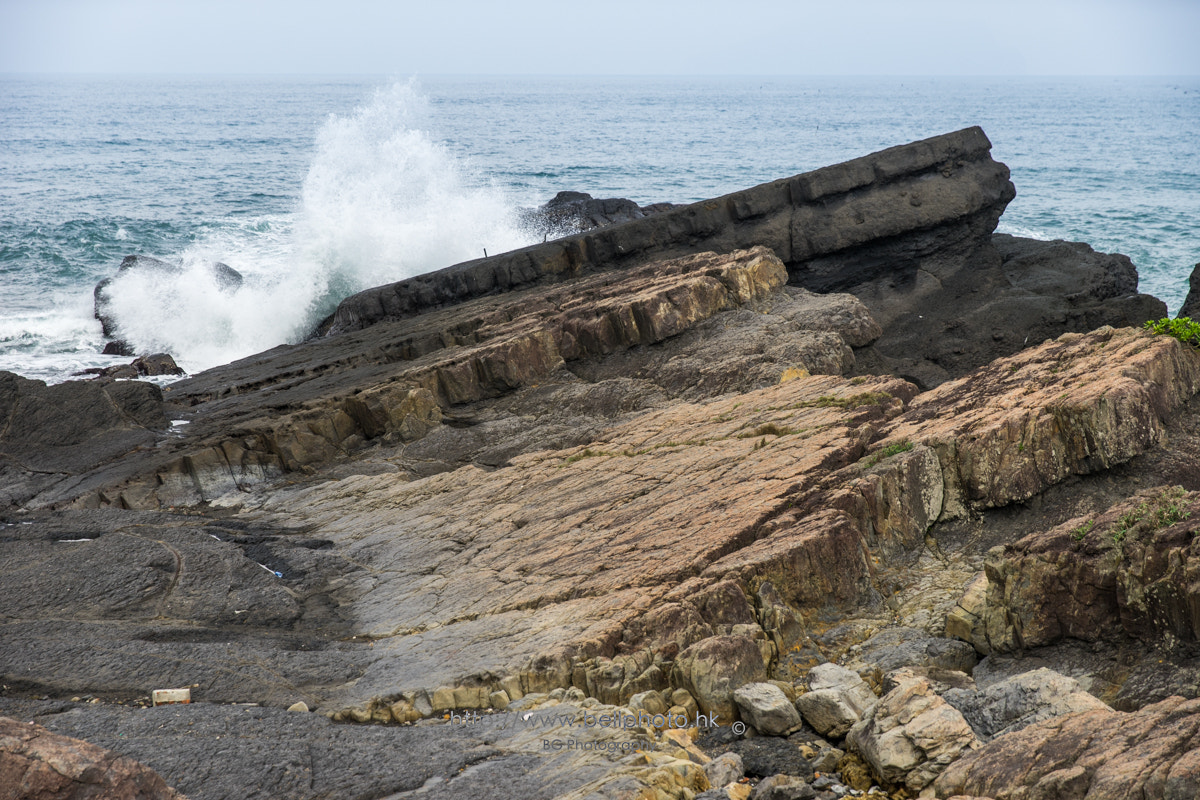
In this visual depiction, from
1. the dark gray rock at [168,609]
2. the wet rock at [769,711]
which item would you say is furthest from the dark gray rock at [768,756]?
the dark gray rock at [168,609]

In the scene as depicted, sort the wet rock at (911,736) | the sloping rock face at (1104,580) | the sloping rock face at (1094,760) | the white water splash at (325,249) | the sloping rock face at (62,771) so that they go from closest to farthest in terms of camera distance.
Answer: the sloping rock face at (1094,760) → the sloping rock face at (62,771) → the wet rock at (911,736) → the sloping rock face at (1104,580) → the white water splash at (325,249)

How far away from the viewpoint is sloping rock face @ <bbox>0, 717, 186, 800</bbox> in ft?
17.6

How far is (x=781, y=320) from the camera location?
680 inches

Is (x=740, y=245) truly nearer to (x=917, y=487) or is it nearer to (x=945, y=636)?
(x=917, y=487)

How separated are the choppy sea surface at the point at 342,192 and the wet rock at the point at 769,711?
78.5ft

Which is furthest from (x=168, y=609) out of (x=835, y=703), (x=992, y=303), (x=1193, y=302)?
(x=1193, y=302)

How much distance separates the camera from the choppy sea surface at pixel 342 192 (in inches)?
1205

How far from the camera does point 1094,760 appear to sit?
227 inches

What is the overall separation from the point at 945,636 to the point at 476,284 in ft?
51.6

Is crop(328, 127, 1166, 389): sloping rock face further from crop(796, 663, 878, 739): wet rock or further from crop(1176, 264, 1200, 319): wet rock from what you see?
crop(796, 663, 878, 739): wet rock

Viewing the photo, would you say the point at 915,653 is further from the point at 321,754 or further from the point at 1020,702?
the point at 321,754

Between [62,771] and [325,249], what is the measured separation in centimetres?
3186

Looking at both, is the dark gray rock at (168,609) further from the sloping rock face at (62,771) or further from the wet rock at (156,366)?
the wet rock at (156,366)

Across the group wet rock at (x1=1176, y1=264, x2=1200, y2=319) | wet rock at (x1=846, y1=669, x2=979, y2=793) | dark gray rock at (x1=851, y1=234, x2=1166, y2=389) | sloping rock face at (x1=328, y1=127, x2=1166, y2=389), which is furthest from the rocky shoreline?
wet rock at (x1=1176, y1=264, x2=1200, y2=319)
